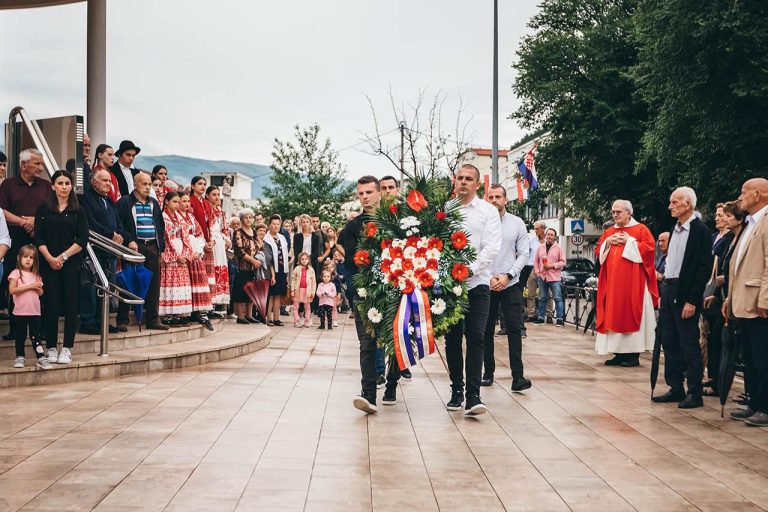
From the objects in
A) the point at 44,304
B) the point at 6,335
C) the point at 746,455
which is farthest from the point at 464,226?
the point at 6,335

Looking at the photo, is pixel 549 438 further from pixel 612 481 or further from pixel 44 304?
pixel 44 304

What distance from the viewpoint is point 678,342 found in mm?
9562

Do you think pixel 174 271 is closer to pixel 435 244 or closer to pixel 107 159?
pixel 107 159

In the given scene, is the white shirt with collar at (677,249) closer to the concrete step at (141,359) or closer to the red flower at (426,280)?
the red flower at (426,280)

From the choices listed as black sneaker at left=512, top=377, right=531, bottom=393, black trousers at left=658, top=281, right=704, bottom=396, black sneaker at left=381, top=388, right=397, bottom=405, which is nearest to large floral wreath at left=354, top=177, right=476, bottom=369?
black sneaker at left=381, top=388, right=397, bottom=405

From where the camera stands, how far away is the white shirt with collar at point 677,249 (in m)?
9.56

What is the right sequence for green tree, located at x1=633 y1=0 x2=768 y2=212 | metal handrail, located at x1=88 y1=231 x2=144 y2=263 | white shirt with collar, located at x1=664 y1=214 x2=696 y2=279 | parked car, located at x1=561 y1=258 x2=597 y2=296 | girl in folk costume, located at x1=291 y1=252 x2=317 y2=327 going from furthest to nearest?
parked car, located at x1=561 y1=258 x2=597 y2=296 → green tree, located at x1=633 y1=0 x2=768 y2=212 → girl in folk costume, located at x1=291 y1=252 x2=317 y2=327 → metal handrail, located at x1=88 y1=231 x2=144 y2=263 → white shirt with collar, located at x1=664 y1=214 x2=696 y2=279

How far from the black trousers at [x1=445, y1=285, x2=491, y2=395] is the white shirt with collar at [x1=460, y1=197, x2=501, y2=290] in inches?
4.4

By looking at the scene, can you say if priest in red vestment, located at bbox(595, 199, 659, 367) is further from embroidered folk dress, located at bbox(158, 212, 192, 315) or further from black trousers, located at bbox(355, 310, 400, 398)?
embroidered folk dress, located at bbox(158, 212, 192, 315)

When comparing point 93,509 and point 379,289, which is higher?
point 379,289

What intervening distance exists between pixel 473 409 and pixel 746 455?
2292 millimetres

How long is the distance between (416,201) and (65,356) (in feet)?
13.8

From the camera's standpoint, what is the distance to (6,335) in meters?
10.4

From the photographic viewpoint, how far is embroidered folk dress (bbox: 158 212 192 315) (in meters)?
12.6
